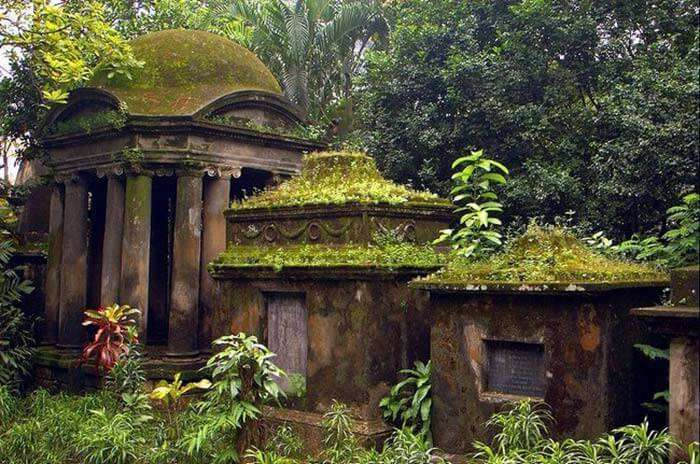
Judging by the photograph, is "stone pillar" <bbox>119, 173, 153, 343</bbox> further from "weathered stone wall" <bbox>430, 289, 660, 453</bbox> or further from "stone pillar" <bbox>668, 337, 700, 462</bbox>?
"stone pillar" <bbox>668, 337, 700, 462</bbox>

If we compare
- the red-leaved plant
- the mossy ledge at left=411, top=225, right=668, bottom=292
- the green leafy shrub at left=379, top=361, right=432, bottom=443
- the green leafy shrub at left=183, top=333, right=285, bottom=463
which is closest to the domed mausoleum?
the red-leaved plant

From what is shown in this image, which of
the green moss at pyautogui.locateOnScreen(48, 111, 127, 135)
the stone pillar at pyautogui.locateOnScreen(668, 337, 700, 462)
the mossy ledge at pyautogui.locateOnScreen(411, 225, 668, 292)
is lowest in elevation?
the stone pillar at pyautogui.locateOnScreen(668, 337, 700, 462)

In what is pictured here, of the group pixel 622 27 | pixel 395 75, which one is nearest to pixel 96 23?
pixel 395 75

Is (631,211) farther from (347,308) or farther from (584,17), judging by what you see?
(347,308)

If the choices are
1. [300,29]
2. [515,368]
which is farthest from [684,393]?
[300,29]

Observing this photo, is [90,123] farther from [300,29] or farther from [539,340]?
[539,340]

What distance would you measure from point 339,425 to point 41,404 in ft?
20.2

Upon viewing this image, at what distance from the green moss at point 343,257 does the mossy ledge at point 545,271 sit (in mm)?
726

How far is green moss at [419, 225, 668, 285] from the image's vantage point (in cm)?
789

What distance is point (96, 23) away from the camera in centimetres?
1331

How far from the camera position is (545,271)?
804cm

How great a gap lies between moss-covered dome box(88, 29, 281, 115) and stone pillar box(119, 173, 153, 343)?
1428mm

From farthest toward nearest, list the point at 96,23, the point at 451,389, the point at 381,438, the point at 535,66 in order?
1. the point at 535,66
2. the point at 96,23
3. the point at 381,438
4. the point at 451,389

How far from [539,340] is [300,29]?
16.5 metres
